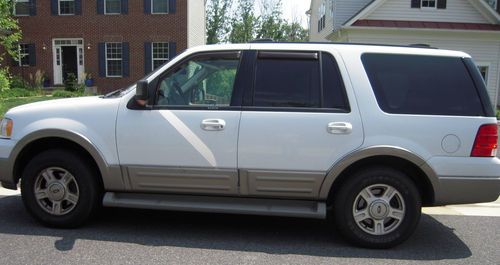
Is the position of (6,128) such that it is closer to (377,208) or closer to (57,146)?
(57,146)

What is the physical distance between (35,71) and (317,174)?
80.0ft

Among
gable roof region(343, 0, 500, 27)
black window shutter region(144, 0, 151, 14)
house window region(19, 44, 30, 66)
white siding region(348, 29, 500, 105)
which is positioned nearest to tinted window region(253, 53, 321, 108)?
gable roof region(343, 0, 500, 27)

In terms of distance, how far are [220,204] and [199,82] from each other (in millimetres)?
1212

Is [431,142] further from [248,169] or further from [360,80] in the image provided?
[248,169]

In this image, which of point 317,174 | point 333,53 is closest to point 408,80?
point 333,53

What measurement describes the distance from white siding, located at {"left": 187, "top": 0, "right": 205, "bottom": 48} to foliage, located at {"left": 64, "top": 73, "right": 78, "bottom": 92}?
5.93 meters

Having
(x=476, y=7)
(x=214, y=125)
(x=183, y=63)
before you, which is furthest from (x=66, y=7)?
(x=214, y=125)

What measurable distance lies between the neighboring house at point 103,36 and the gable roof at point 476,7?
8372 mm

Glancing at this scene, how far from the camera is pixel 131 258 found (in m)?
4.30

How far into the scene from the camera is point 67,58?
2609 cm

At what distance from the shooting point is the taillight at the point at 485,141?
445cm

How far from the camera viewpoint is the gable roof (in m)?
21.7

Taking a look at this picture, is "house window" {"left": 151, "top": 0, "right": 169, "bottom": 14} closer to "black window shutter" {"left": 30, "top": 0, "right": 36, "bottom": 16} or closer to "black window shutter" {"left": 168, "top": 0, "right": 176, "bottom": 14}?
"black window shutter" {"left": 168, "top": 0, "right": 176, "bottom": 14}

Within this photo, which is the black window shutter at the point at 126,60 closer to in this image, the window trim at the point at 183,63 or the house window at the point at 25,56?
the house window at the point at 25,56
